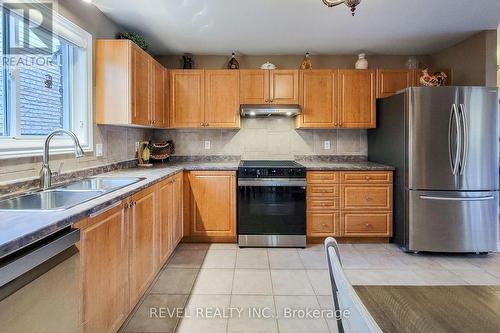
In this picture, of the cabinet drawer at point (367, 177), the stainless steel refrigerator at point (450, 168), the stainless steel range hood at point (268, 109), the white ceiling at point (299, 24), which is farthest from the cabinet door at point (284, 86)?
the stainless steel refrigerator at point (450, 168)

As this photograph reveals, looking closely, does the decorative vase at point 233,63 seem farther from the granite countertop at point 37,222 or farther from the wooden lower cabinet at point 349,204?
the granite countertop at point 37,222

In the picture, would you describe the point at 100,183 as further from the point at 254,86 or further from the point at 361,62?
the point at 361,62

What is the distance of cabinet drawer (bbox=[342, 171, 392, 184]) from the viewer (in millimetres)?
3381

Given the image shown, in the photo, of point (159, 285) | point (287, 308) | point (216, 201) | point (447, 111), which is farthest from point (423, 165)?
point (159, 285)

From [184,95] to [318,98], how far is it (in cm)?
172

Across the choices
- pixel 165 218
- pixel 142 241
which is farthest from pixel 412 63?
pixel 142 241

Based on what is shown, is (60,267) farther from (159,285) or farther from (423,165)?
(423,165)

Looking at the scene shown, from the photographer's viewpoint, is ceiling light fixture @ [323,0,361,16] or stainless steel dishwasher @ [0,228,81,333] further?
ceiling light fixture @ [323,0,361,16]

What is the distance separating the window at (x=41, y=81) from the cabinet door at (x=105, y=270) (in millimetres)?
765

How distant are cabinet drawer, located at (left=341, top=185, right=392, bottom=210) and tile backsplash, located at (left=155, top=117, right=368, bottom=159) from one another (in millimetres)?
814

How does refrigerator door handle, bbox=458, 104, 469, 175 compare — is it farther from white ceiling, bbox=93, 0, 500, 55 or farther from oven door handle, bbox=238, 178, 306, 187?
oven door handle, bbox=238, 178, 306, 187

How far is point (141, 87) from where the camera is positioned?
2811mm

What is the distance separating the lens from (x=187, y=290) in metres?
2.35

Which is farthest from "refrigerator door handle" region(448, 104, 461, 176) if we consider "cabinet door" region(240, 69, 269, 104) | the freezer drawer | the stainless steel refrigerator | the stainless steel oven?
"cabinet door" region(240, 69, 269, 104)
